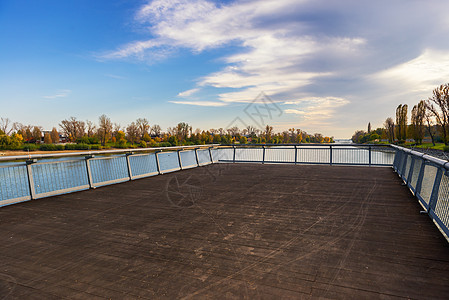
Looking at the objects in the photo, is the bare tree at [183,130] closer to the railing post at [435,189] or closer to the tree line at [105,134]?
the tree line at [105,134]

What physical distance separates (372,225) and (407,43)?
53.7 feet

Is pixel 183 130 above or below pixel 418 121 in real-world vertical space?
above

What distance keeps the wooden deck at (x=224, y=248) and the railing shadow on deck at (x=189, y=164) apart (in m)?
0.47

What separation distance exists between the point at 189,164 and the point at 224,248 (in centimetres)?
824

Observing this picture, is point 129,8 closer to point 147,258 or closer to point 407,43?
point 147,258

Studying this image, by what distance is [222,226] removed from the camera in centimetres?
358

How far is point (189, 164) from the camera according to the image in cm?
1087

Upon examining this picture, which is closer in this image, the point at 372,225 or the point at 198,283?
the point at 198,283

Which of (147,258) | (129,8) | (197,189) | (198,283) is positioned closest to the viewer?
(198,283)

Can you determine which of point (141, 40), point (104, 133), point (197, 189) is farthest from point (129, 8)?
point (104, 133)

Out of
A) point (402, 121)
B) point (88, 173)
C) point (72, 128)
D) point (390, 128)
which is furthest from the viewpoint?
point (390, 128)

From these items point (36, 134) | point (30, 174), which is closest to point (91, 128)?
point (36, 134)

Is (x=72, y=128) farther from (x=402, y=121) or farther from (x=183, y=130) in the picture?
(x=402, y=121)

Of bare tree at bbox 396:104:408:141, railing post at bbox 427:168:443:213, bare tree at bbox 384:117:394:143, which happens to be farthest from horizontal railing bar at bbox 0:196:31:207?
bare tree at bbox 384:117:394:143
